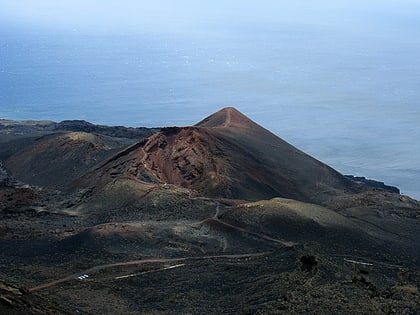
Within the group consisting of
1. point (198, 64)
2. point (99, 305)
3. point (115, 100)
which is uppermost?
point (198, 64)

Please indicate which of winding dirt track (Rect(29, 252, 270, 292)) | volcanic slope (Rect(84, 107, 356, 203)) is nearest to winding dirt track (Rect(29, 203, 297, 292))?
winding dirt track (Rect(29, 252, 270, 292))

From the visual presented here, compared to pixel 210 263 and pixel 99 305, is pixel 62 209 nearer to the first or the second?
pixel 210 263

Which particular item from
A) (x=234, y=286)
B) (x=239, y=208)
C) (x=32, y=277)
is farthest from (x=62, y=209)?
(x=234, y=286)

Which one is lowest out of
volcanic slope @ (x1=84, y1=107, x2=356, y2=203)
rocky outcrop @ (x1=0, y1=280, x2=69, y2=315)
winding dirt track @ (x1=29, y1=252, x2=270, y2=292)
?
winding dirt track @ (x1=29, y1=252, x2=270, y2=292)

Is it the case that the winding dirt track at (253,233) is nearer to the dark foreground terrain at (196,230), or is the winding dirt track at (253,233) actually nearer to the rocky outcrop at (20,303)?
the dark foreground terrain at (196,230)

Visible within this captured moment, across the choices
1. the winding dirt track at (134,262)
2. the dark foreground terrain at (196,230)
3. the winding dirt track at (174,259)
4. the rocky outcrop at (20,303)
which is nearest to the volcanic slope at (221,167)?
the dark foreground terrain at (196,230)

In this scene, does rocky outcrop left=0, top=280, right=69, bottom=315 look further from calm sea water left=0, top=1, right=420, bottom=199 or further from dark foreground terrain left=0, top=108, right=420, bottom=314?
calm sea water left=0, top=1, right=420, bottom=199
